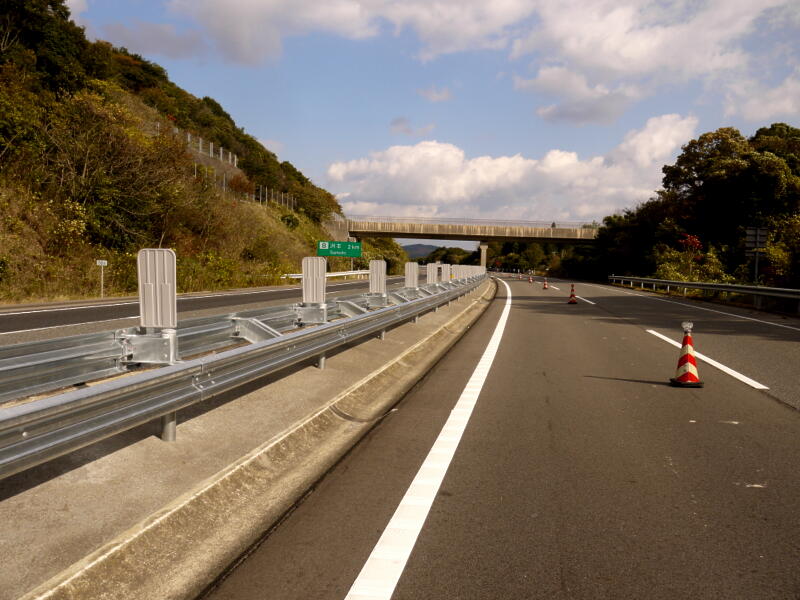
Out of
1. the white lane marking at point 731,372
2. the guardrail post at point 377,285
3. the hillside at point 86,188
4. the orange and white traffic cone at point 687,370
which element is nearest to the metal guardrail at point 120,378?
the guardrail post at point 377,285

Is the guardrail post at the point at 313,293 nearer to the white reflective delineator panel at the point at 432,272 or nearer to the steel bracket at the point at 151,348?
the steel bracket at the point at 151,348

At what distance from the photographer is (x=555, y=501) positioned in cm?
458

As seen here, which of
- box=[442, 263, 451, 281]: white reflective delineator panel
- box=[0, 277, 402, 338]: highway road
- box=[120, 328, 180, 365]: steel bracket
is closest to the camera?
box=[120, 328, 180, 365]: steel bracket

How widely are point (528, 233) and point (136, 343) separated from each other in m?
79.0

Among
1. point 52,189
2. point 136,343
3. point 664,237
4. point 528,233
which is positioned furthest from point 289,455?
point 528,233

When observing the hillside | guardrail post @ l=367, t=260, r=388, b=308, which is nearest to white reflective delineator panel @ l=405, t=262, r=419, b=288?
guardrail post @ l=367, t=260, r=388, b=308

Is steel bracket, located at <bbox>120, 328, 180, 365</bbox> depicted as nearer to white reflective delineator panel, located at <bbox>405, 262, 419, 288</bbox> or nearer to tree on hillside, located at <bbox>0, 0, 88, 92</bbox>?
white reflective delineator panel, located at <bbox>405, 262, 419, 288</bbox>

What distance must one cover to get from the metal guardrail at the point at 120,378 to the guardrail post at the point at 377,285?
4.08 m

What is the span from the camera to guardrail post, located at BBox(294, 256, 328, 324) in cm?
862

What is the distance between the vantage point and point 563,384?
9.02 metres

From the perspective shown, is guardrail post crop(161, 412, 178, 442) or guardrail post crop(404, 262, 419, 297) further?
guardrail post crop(404, 262, 419, 297)

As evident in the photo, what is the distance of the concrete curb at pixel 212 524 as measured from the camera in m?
3.15

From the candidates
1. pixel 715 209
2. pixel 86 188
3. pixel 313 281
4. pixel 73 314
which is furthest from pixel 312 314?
pixel 715 209

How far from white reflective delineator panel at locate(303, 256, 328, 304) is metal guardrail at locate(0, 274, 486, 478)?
83 centimetres
